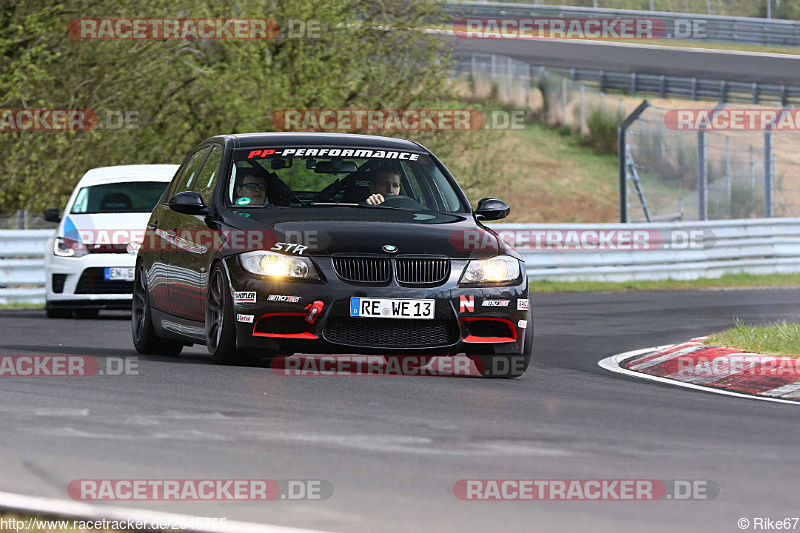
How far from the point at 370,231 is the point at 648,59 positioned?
44.0 metres

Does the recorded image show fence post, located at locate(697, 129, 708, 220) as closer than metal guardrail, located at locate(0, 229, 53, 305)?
No

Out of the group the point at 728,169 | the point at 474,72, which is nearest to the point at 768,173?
the point at 728,169

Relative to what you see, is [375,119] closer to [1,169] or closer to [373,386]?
[1,169]

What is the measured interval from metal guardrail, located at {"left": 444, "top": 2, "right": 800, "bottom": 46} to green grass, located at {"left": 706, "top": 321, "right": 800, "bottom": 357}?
4044cm

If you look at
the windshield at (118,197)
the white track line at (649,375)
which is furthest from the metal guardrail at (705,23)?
the white track line at (649,375)

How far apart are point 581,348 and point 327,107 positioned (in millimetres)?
15029

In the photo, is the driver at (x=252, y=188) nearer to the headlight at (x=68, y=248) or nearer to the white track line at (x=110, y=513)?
the white track line at (x=110, y=513)

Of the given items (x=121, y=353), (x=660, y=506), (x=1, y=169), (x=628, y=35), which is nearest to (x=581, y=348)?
(x=121, y=353)

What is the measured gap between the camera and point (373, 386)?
9180 mm

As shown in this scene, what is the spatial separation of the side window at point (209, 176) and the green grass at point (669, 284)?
40.8 ft

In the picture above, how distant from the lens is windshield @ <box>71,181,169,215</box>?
56.6ft

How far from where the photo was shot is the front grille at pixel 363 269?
9.39m

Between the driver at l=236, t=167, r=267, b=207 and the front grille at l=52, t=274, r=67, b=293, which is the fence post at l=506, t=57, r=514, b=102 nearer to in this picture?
the front grille at l=52, t=274, r=67, b=293

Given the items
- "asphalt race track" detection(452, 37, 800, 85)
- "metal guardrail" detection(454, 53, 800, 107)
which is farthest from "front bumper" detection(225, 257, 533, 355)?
"asphalt race track" detection(452, 37, 800, 85)
